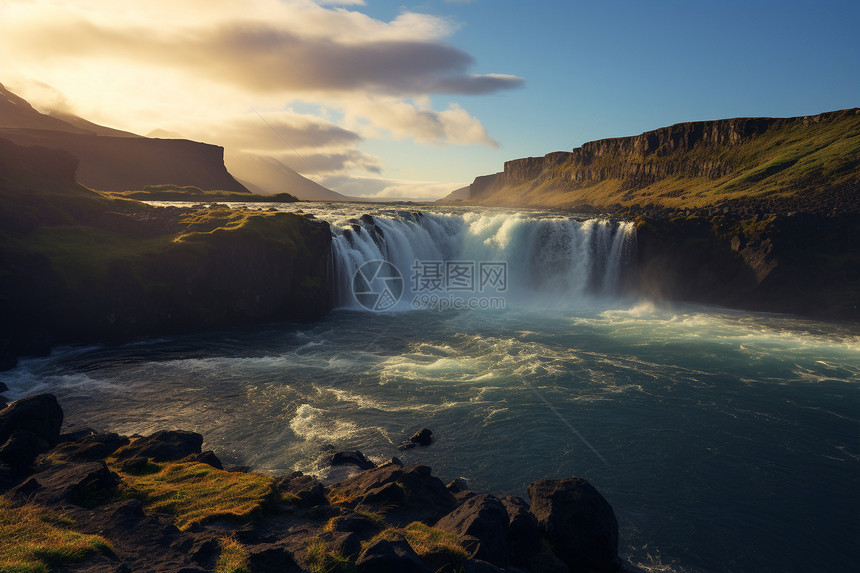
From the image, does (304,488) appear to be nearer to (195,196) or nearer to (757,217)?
(757,217)

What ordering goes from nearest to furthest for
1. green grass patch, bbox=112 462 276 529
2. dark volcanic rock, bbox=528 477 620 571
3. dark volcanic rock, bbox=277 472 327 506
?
1. dark volcanic rock, bbox=528 477 620 571
2. green grass patch, bbox=112 462 276 529
3. dark volcanic rock, bbox=277 472 327 506

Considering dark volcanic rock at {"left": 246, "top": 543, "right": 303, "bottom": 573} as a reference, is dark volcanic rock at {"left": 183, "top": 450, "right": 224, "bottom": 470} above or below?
below

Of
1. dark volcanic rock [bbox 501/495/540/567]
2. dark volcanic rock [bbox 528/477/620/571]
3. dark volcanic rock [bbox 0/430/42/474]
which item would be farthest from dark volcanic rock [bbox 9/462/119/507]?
dark volcanic rock [bbox 528/477/620/571]

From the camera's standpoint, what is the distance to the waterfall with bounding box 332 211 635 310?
57.7 metres

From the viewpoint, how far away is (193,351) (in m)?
35.5

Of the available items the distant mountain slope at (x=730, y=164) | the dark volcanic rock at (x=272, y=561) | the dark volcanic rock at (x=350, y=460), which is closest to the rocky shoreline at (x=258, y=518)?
the dark volcanic rock at (x=272, y=561)

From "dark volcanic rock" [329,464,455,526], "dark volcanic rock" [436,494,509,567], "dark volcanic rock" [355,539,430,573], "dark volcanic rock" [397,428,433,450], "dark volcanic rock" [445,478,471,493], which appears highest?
"dark volcanic rock" [355,539,430,573]

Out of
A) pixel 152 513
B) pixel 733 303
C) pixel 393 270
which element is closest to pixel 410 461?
pixel 152 513

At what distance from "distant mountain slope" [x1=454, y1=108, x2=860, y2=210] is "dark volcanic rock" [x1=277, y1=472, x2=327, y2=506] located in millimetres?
81138

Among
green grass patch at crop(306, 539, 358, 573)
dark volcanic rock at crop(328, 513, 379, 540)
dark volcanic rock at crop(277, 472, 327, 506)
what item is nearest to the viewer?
green grass patch at crop(306, 539, 358, 573)

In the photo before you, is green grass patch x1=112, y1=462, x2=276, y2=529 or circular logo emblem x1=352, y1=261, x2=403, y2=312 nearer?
green grass patch x1=112, y1=462, x2=276, y2=529

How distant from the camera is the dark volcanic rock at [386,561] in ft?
34.2

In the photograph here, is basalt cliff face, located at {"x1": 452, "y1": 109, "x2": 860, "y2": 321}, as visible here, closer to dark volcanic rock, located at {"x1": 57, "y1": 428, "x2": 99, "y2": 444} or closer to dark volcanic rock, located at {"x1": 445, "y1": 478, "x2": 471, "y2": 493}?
dark volcanic rock, located at {"x1": 445, "y1": 478, "x2": 471, "y2": 493}

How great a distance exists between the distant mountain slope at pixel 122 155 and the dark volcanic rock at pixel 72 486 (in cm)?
15012
